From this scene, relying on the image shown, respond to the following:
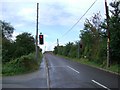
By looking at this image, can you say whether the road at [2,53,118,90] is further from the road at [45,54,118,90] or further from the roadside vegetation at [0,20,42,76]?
the roadside vegetation at [0,20,42,76]

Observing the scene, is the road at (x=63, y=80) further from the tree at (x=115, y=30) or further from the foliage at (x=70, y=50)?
the foliage at (x=70, y=50)

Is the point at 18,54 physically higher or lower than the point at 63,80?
higher

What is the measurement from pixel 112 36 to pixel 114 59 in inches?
142

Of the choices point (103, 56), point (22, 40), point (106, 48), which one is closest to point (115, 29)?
point (106, 48)

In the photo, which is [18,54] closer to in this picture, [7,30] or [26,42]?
[26,42]

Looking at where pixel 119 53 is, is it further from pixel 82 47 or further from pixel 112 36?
pixel 82 47

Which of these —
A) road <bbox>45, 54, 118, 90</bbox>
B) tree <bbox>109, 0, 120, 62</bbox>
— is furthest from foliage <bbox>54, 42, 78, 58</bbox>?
road <bbox>45, 54, 118, 90</bbox>

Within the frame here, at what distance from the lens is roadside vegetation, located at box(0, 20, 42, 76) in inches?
1089

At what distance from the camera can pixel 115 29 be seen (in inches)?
1241

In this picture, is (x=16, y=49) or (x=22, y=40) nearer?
(x=16, y=49)

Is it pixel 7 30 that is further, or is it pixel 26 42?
pixel 7 30

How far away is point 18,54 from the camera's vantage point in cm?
6112

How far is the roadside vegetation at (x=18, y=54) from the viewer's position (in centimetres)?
2766

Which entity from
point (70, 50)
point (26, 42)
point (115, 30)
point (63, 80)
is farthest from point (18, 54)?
point (63, 80)
